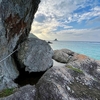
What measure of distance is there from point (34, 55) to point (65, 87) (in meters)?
4.05

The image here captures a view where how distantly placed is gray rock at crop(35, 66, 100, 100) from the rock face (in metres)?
2.82

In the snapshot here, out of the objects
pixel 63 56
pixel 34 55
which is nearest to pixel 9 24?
pixel 34 55

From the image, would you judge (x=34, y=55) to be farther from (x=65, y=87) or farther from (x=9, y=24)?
(x=65, y=87)

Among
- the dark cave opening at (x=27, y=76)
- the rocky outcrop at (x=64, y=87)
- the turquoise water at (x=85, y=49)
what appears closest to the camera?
the rocky outcrop at (x=64, y=87)

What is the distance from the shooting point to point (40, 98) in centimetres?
430

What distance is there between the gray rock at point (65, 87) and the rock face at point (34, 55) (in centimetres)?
282

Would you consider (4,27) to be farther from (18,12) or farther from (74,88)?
(74,88)

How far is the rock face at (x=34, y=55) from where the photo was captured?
322 inches

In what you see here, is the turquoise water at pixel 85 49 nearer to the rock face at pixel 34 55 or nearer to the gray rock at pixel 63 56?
the gray rock at pixel 63 56

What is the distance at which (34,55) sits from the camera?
8.39 metres

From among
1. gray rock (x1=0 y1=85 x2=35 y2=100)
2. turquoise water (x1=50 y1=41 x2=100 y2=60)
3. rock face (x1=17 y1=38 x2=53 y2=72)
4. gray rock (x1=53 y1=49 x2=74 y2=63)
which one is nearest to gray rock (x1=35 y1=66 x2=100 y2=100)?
gray rock (x1=0 y1=85 x2=35 y2=100)

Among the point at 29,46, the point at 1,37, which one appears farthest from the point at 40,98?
the point at 29,46

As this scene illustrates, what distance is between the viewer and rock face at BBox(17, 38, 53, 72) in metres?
8.18

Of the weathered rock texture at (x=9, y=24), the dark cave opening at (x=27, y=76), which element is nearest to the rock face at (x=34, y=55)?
the dark cave opening at (x=27, y=76)
